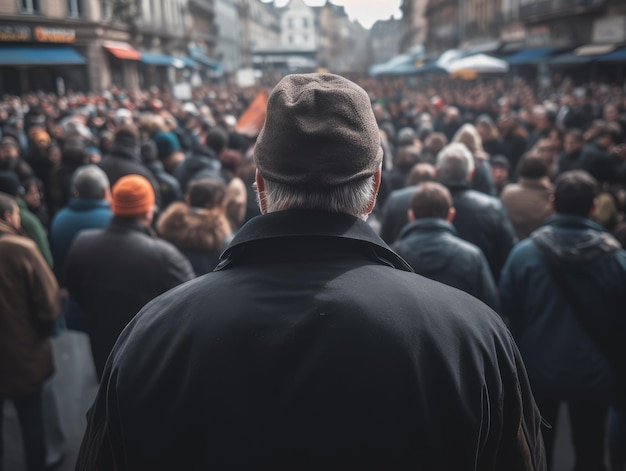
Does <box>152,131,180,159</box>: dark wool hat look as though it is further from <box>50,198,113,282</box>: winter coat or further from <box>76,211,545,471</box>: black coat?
<box>76,211,545,471</box>: black coat

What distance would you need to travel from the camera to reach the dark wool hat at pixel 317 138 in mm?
1425

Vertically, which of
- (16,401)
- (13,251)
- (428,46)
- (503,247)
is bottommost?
(16,401)

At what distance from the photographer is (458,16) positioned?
54.0 m

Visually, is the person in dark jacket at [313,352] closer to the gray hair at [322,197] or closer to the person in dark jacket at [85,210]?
the gray hair at [322,197]

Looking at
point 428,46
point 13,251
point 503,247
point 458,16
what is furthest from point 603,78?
point 428,46

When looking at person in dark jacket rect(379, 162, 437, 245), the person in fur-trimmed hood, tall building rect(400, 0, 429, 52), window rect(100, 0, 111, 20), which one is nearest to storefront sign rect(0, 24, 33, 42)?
window rect(100, 0, 111, 20)

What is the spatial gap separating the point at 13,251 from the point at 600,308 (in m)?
3.08

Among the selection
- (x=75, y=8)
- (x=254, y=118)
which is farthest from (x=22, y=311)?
(x=75, y=8)

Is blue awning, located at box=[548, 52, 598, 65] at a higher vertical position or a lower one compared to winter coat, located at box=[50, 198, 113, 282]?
higher

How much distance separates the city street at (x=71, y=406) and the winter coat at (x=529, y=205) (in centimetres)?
146

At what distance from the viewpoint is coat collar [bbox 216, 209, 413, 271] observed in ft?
4.66

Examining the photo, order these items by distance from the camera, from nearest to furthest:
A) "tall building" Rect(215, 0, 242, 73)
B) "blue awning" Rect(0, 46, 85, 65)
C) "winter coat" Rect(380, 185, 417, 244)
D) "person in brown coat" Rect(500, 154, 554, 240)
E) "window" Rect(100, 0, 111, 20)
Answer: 1. "winter coat" Rect(380, 185, 417, 244)
2. "person in brown coat" Rect(500, 154, 554, 240)
3. "blue awning" Rect(0, 46, 85, 65)
4. "window" Rect(100, 0, 111, 20)
5. "tall building" Rect(215, 0, 242, 73)

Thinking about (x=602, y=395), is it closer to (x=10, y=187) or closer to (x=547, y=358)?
(x=547, y=358)

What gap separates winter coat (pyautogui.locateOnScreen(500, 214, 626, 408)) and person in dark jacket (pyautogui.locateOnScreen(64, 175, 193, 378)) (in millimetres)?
1879
